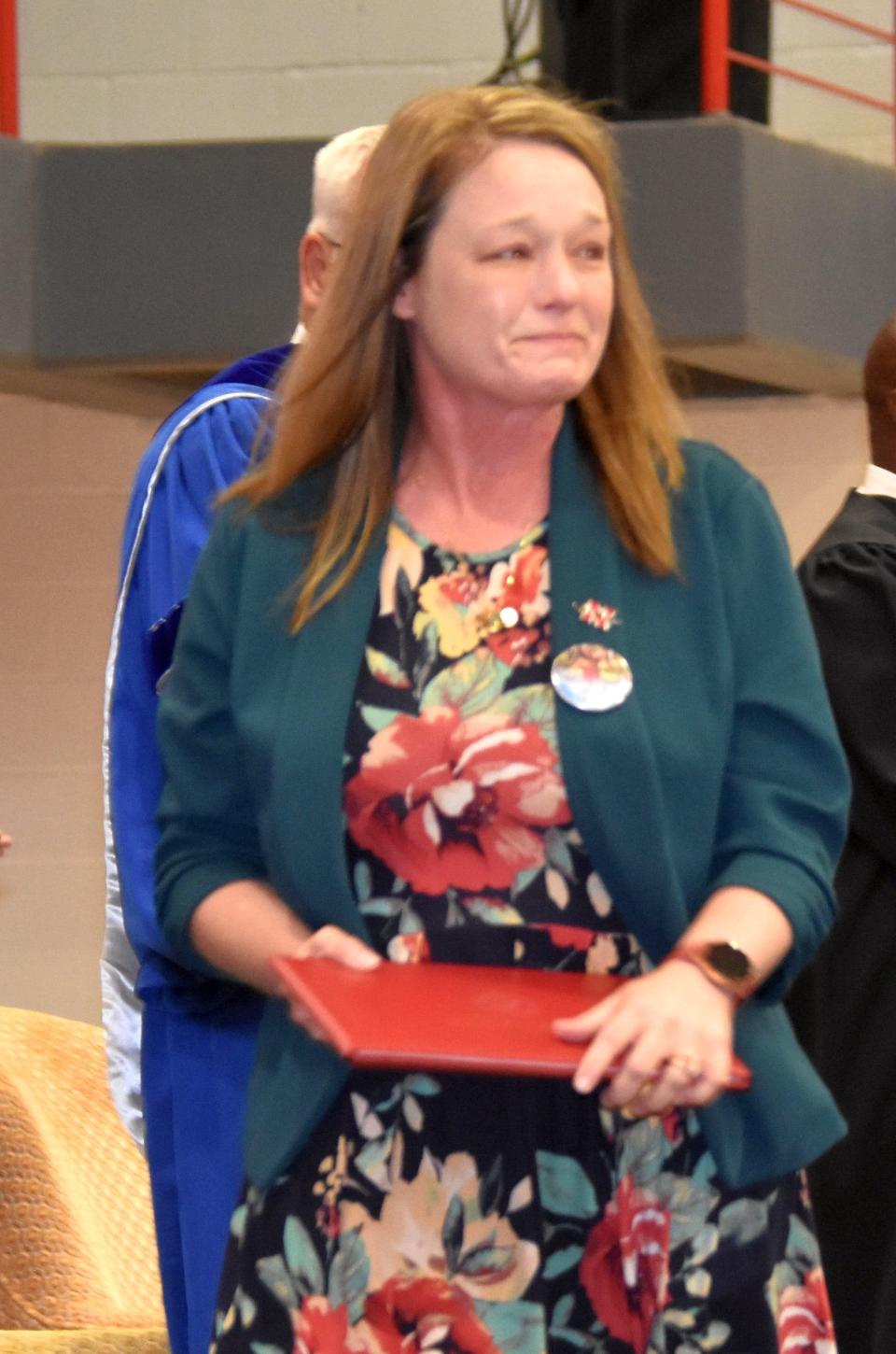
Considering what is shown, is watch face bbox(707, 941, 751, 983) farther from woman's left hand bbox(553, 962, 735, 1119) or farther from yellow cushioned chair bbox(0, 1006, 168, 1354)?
yellow cushioned chair bbox(0, 1006, 168, 1354)

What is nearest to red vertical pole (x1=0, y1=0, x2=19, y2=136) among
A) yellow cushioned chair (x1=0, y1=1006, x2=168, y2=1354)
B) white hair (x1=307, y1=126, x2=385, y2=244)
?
yellow cushioned chair (x1=0, y1=1006, x2=168, y2=1354)

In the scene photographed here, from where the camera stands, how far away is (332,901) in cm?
158

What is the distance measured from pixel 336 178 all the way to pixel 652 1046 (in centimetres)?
131

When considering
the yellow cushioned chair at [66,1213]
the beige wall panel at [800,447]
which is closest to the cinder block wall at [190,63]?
the beige wall panel at [800,447]

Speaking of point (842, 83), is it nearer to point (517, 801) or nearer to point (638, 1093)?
point (517, 801)

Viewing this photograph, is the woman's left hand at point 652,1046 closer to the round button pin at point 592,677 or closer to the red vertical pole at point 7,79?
the round button pin at point 592,677

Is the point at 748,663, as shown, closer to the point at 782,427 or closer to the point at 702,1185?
the point at 702,1185

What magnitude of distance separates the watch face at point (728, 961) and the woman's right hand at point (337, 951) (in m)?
0.21

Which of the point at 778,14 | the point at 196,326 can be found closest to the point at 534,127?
the point at 196,326

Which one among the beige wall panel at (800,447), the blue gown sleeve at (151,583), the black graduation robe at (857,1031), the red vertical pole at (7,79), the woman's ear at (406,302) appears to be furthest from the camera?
the beige wall panel at (800,447)

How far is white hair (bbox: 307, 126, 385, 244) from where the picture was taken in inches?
96.4

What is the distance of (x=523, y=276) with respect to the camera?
5.34ft

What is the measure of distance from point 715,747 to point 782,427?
163 inches

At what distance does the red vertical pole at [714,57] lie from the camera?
4.55m
